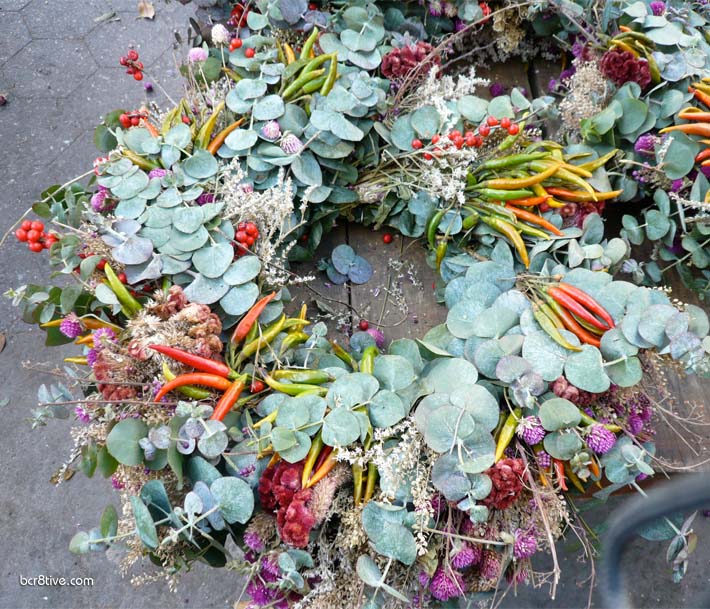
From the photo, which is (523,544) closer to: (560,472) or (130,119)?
(560,472)

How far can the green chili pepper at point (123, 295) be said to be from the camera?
1.22 meters

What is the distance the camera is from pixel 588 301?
1.23 m

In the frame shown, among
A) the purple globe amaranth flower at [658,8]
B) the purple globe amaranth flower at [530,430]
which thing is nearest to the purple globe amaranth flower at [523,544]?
the purple globe amaranth flower at [530,430]

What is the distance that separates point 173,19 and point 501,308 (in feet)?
6.80

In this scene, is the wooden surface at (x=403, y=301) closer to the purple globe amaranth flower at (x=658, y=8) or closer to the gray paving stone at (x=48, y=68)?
the purple globe amaranth flower at (x=658, y=8)

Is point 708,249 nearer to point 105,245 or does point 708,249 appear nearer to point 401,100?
point 401,100

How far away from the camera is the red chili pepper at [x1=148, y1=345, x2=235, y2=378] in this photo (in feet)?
3.67

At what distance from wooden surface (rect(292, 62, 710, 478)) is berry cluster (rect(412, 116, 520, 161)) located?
0.92 ft

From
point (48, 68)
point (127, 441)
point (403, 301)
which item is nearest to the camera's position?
point (127, 441)

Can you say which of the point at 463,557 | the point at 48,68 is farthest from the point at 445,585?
the point at 48,68

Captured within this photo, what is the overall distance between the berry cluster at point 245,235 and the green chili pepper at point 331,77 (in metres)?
0.39

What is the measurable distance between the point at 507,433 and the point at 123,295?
821mm

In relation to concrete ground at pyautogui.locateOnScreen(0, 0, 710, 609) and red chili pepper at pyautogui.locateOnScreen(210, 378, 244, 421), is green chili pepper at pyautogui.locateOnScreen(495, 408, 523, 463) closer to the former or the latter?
red chili pepper at pyautogui.locateOnScreen(210, 378, 244, 421)

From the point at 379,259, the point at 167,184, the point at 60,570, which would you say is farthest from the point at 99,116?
the point at 60,570
